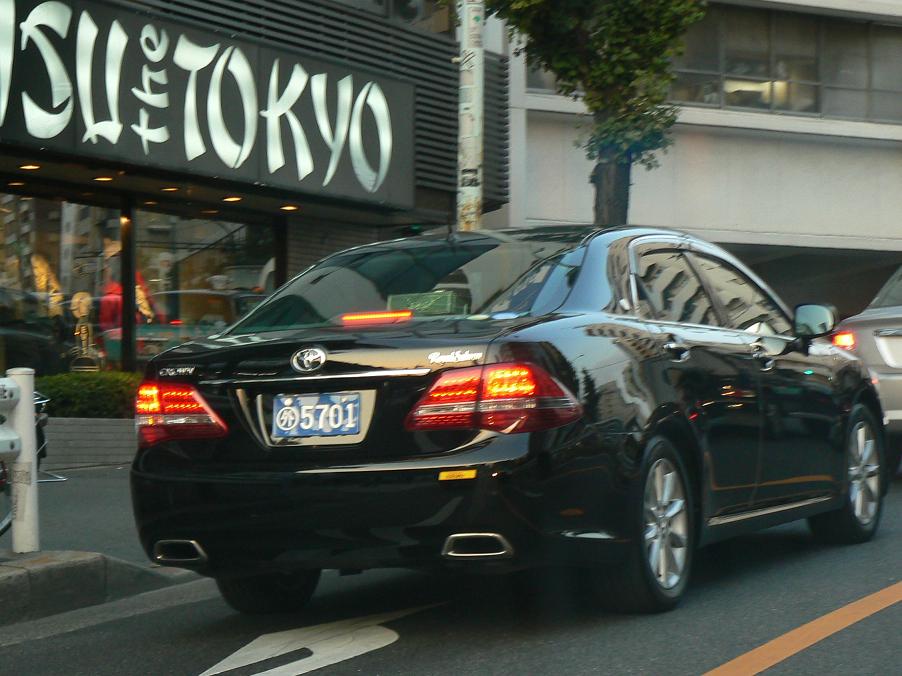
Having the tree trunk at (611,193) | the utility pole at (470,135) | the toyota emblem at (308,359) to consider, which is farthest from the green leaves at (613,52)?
the toyota emblem at (308,359)

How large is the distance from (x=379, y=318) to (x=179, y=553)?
3.55 feet

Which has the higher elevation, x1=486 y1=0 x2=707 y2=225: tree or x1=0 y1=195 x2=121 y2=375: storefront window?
x1=486 y1=0 x2=707 y2=225: tree

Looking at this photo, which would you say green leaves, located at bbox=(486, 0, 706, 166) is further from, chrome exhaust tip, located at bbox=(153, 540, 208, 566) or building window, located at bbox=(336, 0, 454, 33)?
chrome exhaust tip, located at bbox=(153, 540, 208, 566)

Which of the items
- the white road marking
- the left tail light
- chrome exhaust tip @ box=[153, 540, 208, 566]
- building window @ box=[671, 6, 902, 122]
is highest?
building window @ box=[671, 6, 902, 122]

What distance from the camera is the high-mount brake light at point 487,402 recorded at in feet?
16.4

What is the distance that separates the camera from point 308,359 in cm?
519

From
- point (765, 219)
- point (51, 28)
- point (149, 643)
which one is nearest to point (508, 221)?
point (765, 219)

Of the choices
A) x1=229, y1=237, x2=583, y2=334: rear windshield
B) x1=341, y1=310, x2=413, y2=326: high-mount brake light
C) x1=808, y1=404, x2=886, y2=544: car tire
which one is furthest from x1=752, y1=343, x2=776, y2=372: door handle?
x1=341, y1=310, x2=413, y2=326: high-mount brake light

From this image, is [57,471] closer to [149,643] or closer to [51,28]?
[51,28]

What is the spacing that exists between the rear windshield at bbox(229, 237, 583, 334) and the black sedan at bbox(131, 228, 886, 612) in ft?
0.04

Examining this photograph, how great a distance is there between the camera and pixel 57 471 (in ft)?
42.7

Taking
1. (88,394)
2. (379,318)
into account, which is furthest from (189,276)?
(379,318)

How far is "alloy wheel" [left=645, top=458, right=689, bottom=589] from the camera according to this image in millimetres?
5586

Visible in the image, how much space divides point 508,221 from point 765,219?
6.10 metres
